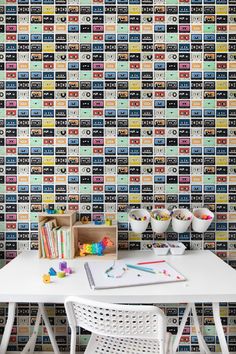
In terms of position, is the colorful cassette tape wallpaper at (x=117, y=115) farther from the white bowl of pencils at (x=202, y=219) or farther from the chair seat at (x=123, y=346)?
the chair seat at (x=123, y=346)

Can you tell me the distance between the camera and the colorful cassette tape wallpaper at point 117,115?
2.31 metres

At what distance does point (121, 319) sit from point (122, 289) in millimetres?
228

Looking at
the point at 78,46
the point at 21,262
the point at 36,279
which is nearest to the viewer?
the point at 36,279

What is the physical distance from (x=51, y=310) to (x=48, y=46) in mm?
1819

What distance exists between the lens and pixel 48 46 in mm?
2316

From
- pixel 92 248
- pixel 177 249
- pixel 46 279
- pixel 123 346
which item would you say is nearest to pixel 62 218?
pixel 92 248

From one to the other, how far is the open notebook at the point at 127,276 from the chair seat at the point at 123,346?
0.94ft

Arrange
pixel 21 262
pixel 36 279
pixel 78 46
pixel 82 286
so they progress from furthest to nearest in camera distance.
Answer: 1. pixel 78 46
2. pixel 21 262
3. pixel 36 279
4. pixel 82 286

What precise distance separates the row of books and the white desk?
6cm

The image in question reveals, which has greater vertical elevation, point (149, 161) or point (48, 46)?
point (48, 46)

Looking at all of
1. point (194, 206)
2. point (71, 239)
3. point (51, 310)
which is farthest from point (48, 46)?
point (51, 310)

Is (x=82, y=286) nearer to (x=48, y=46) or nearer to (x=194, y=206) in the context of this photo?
(x=194, y=206)

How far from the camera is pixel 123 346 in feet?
5.46

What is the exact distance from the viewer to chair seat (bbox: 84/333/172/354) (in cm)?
163
